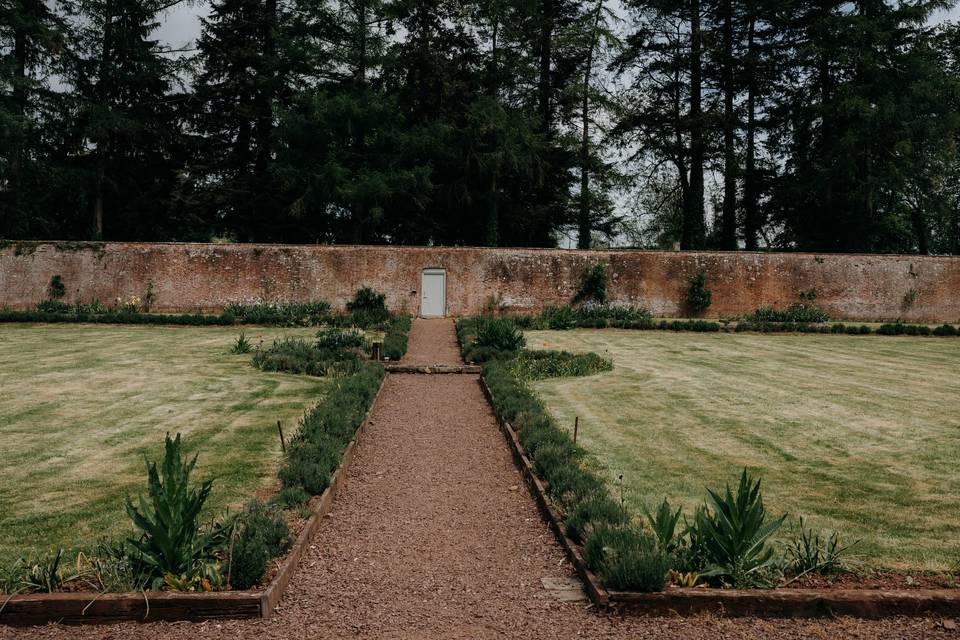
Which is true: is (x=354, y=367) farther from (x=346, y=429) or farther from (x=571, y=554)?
(x=571, y=554)

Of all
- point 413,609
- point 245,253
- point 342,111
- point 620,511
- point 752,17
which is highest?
point 752,17

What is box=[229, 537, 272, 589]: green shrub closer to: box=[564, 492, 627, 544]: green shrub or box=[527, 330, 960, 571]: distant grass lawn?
box=[564, 492, 627, 544]: green shrub

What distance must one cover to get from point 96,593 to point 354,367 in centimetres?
792

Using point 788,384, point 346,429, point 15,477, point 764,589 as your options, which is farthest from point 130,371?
point 788,384

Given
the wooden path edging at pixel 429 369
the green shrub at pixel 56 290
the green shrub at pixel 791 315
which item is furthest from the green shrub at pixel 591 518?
the green shrub at pixel 56 290

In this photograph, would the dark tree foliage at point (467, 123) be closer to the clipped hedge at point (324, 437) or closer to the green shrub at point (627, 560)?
the clipped hedge at point (324, 437)

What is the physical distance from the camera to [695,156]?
3169 cm

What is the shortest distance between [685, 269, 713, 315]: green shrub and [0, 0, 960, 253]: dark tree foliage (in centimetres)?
764

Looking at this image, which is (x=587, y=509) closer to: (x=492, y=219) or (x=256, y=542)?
(x=256, y=542)

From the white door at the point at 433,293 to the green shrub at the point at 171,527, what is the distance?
19089 mm

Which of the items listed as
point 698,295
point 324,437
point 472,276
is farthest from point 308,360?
point 698,295

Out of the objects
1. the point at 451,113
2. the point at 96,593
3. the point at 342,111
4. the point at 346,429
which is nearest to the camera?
the point at 96,593

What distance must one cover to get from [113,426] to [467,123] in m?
25.2

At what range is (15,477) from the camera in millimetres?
6113
